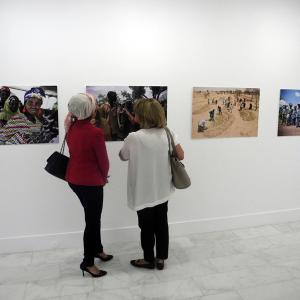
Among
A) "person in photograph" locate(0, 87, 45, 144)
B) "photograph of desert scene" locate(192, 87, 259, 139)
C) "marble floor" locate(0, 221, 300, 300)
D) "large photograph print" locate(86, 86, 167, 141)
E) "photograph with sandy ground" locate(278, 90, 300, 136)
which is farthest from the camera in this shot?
"photograph with sandy ground" locate(278, 90, 300, 136)

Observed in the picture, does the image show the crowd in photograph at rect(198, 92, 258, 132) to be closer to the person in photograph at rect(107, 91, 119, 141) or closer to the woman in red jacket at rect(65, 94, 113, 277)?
the person in photograph at rect(107, 91, 119, 141)

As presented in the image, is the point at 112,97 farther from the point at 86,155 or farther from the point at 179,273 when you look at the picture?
the point at 179,273

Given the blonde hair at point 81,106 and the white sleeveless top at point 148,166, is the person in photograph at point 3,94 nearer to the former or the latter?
the blonde hair at point 81,106

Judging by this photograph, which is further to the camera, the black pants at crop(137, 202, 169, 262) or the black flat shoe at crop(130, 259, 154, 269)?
the black flat shoe at crop(130, 259, 154, 269)

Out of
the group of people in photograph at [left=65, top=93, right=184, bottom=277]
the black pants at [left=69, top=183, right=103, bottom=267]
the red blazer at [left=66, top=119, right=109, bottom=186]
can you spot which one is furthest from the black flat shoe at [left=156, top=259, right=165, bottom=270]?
the red blazer at [left=66, top=119, right=109, bottom=186]

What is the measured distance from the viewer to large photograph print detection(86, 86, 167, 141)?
3.16 m

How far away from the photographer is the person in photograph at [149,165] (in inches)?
104

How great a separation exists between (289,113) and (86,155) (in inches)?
95.7

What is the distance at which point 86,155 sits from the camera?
100 inches

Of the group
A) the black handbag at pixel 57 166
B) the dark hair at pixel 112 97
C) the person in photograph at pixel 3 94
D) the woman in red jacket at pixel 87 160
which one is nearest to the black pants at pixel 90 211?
the woman in red jacket at pixel 87 160

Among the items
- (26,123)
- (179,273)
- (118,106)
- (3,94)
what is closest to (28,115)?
(26,123)

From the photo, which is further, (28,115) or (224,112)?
(224,112)

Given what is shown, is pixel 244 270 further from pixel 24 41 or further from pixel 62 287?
pixel 24 41

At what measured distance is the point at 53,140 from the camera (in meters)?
3.12
